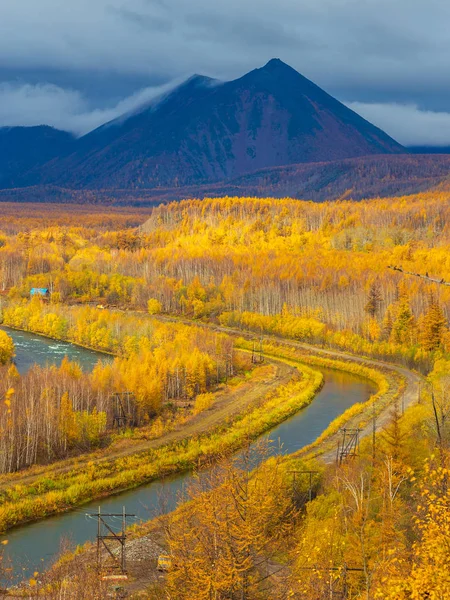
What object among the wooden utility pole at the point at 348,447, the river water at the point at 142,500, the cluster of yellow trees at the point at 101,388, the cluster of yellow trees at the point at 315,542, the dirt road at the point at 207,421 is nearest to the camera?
the cluster of yellow trees at the point at 315,542

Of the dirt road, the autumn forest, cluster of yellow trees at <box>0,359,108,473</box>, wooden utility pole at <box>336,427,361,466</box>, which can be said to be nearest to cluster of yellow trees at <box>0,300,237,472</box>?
cluster of yellow trees at <box>0,359,108,473</box>

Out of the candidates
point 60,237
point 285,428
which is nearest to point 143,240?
point 60,237

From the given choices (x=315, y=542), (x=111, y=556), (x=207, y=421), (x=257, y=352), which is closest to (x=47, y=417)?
(x=207, y=421)

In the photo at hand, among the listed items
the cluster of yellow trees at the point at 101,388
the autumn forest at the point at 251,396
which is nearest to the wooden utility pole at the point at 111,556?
the autumn forest at the point at 251,396

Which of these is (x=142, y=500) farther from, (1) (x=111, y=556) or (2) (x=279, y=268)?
(2) (x=279, y=268)

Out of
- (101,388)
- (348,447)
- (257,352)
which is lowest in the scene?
(257,352)

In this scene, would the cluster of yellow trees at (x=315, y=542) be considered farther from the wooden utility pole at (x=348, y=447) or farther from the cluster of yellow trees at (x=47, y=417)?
the cluster of yellow trees at (x=47, y=417)

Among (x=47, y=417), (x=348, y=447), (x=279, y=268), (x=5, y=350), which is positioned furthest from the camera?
(x=279, y=268)

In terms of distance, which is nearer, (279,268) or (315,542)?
(315,542)

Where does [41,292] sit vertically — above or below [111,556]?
above
